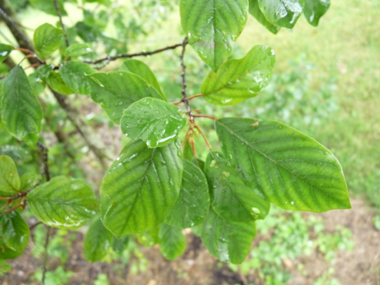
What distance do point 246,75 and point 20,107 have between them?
0.58m

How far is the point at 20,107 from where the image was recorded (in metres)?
0.69

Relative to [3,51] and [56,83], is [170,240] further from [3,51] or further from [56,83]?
[3,51]

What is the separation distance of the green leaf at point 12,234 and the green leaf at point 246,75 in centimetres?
65

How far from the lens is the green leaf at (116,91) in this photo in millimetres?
598

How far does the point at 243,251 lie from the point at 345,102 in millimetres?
2978

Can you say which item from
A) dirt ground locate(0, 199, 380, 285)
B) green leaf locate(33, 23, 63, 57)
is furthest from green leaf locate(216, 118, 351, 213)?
dirt ground locate(0, 199, 380, 285)

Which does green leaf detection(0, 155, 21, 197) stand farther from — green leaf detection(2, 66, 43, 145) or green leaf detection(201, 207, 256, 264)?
green leaf detection(201, 207, 256, 264)

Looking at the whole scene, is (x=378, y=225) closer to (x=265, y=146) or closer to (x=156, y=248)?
(x=156, y=248)

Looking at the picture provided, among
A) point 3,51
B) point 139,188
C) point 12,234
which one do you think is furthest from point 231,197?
point 3,51

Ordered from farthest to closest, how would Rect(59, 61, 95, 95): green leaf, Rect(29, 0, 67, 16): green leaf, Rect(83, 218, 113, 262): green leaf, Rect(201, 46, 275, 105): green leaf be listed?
1. Rect(29, 0, 67, 16): green leaf
2. Rect(83, 218, 113, 262): green leaf
3. Rect(59, 61, 95, 95): green leaf
4. Rect(201, 46, 275, 105): green leaf

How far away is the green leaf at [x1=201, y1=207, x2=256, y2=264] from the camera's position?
0.72 meters

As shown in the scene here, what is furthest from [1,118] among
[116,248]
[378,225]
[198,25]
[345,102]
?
[345,102]

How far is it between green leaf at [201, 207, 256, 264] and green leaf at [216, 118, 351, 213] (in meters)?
0.19

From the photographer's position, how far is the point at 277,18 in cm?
48
